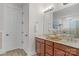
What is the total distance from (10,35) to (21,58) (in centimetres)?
39

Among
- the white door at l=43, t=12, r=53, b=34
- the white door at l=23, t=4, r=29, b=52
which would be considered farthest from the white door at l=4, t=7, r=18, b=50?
the white door at l=43, t=12, r=53, b=34

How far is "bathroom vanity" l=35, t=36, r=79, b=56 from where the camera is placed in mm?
1652

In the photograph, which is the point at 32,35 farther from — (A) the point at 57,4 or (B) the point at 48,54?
(A) the point at 57,4

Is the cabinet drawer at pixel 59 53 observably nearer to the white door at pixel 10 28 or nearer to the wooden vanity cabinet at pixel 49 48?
the wooden vanity cabinet at pixel 49 48

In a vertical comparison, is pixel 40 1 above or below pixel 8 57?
above

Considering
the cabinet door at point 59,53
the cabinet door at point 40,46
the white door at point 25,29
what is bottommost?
the cabinet door at point 59,53

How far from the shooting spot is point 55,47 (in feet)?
5.97

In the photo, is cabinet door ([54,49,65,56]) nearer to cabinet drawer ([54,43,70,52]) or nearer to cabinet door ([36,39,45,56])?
cabinet drawer ([54,43,70,52])

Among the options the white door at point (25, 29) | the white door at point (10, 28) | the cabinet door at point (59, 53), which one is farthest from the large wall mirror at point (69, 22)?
the white door at point (10, 28)

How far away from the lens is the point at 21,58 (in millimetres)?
1627

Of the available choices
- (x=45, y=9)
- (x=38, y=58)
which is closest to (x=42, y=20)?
(x=45, y=9)

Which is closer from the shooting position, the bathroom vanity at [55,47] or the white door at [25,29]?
the bathroom vanity at [55,47]

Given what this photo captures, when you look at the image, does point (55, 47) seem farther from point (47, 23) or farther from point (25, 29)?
point (25, 29)

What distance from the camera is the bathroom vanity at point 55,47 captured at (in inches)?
65.1
